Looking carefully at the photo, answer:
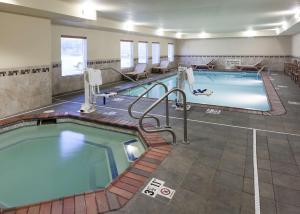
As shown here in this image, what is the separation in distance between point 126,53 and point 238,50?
837cm

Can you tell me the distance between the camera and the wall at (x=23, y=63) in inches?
200

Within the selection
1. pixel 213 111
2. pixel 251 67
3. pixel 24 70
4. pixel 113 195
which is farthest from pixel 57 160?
pixel 251 67

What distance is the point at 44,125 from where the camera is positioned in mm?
5027

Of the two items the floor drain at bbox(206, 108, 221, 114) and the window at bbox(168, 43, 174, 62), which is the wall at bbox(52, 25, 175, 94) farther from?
the window at bbox(168, 43, 174, 62)

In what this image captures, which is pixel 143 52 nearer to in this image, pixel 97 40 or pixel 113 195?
pixel 97 40

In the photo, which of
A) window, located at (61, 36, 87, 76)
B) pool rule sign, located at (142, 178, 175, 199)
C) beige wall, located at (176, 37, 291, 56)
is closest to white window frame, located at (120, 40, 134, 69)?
window, located at (61, 36, 87, 76)

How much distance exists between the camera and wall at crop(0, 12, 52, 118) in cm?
508

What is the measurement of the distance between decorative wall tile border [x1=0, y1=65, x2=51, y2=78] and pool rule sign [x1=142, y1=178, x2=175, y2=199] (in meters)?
4.25

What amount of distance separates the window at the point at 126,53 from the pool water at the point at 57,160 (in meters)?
6.92

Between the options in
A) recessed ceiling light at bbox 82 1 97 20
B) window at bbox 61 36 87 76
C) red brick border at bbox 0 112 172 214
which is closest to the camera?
red brick border at bbox 0 112 172 214

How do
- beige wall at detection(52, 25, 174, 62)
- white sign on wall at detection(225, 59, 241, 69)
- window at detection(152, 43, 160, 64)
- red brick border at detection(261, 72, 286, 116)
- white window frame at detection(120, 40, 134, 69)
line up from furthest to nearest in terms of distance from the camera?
white sign on wall at detection(225, 59, 241, 69)
window at detection(152, 43, 160, 64)
white window frame at detection(120, 40, 134, 69)
beige wall at detection(52, 25, 174, 62)
red brick border at detection(261, 72, 286, 116)

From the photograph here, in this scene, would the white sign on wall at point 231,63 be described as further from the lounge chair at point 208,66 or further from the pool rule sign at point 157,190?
the pool rule sign at point 157,190

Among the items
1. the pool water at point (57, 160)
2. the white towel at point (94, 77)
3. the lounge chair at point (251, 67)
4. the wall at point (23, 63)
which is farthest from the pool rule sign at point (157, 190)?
the lounge chair at point (251, 67)

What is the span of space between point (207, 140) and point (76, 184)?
6.62 feet
